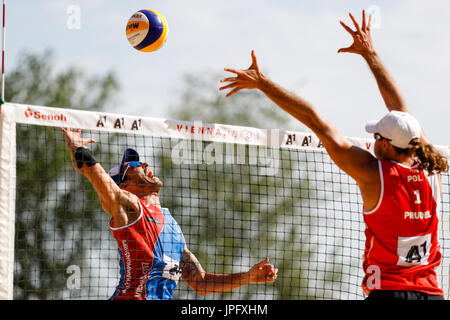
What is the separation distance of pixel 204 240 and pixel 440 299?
20489 mm

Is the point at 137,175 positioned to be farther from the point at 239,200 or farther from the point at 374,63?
the point at 239,200

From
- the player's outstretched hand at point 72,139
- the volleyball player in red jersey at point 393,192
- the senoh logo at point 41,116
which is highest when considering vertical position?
the senoh logo at point 41,116

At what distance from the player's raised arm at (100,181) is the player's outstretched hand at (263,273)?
1480 millimetres

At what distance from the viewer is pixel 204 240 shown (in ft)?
83.8

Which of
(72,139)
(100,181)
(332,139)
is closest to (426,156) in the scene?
(332,139)

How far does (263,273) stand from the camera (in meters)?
7.85

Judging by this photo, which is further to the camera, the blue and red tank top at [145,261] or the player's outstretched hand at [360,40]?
the blue and red tank top at [145,261]

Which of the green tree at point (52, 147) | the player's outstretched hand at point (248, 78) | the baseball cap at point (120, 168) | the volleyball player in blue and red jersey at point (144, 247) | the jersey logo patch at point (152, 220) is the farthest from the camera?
the green tree at point (52, 147)

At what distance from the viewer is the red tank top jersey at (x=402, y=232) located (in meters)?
5.17

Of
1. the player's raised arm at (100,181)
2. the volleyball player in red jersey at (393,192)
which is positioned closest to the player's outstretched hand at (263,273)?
the player's raised arm at (100,181)

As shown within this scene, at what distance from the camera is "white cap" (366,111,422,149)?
17.2 ft

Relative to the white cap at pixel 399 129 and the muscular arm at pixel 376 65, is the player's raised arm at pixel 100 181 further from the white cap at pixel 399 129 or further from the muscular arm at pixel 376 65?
the white cap at pixel 399 129
